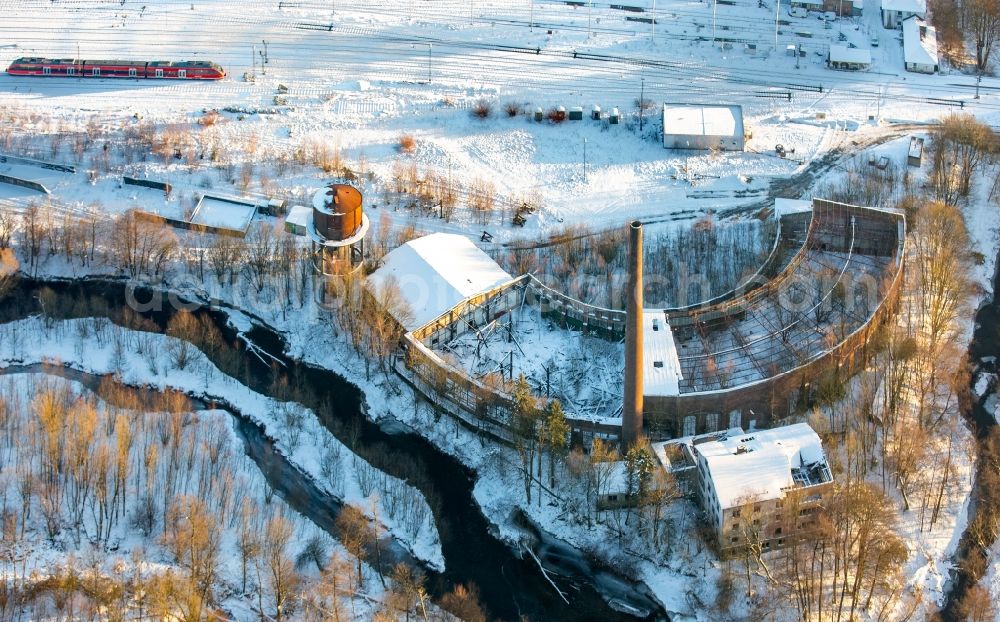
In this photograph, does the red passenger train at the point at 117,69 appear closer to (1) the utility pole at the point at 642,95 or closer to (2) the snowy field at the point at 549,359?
(1) the utility pole at the point at 642,95

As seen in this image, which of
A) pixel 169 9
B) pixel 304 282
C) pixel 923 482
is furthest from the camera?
pixel 169 9

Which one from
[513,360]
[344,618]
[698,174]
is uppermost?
[698,174]

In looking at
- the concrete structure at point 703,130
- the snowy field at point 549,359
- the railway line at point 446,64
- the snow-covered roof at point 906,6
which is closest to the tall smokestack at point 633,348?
the snowy field at point 549,359

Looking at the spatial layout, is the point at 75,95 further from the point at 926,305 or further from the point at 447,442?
the point at 926,305

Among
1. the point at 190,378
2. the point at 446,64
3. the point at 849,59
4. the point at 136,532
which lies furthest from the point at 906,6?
the point at 136,532

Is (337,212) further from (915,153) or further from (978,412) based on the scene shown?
(915,153)

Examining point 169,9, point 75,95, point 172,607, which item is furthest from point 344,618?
point 169,9
